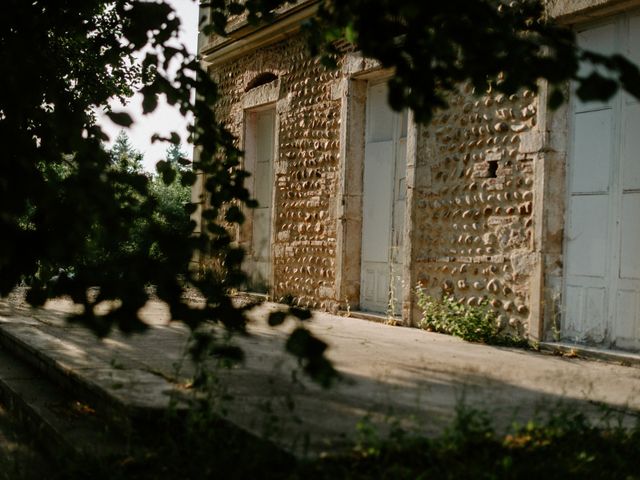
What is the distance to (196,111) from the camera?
9.78 feet

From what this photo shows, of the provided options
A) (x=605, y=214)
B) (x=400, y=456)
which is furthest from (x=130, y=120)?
(x=605, y=214)

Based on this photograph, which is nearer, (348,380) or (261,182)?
(348,380)

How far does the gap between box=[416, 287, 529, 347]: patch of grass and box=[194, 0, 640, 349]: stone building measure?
11 centimetres

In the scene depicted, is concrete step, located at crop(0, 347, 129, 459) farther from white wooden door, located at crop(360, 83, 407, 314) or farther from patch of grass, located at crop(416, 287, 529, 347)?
white wooden door, located at crop(360, 83, 407, 314)

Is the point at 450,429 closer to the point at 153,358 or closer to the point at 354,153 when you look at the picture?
the point at 153,358

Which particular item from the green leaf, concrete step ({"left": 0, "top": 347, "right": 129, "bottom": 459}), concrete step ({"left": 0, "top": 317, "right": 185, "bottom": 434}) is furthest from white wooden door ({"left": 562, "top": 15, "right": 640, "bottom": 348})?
the green leaf

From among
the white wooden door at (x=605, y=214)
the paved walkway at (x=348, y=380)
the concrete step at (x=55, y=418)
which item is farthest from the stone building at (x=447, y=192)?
the concrete step at (x=55, y=418)

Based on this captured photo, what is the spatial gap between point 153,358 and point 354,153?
4247 mm

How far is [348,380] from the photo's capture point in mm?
3594

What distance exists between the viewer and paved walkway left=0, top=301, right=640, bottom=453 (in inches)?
113

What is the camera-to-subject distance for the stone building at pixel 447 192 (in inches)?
215

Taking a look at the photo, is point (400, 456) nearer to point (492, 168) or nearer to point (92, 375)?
point (92, 375)

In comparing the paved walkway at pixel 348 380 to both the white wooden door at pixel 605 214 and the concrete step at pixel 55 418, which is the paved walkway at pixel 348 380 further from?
the white wooden door at pixel 605 214

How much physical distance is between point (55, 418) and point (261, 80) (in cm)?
697
